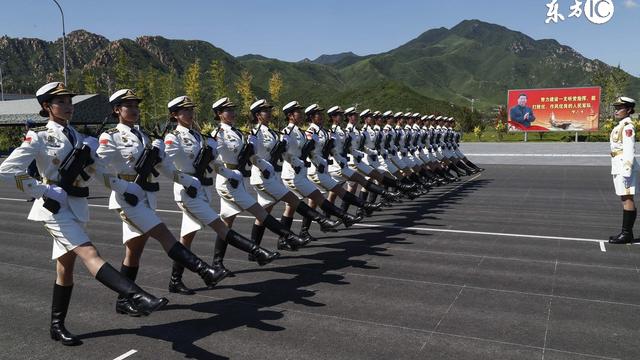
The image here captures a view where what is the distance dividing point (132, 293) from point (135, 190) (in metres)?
1.25

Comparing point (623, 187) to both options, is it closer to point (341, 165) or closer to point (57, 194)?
point (341, 165)

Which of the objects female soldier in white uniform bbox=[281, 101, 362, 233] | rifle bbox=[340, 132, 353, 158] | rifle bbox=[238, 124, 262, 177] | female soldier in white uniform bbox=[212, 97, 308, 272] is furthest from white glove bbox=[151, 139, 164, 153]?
rifle bbox=[340, 132, 353, 158]

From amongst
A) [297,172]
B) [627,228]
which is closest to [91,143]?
[297,172]

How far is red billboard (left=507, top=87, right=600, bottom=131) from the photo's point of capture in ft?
126

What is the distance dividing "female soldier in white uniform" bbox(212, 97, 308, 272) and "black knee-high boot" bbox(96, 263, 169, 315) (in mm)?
2361

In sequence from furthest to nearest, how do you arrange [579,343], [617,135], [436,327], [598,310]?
1. [617,135]
2. [598,310]
3. [436,327]
4. [579,343]

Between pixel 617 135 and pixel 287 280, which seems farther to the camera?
pixel 617 135

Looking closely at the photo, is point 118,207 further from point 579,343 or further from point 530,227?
point 530,227

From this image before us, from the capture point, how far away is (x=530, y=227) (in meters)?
10.0

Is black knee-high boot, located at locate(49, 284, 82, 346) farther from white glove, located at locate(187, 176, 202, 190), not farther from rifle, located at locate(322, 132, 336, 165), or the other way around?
rifle, located at locate(322, 132, 336, 165)

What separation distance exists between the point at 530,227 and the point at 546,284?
4.00 meters

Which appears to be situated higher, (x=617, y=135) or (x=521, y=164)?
(x=617, y=135)

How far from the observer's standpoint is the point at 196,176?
6113 mm

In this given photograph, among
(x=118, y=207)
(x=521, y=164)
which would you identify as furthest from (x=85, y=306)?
(x=521, y=164)
